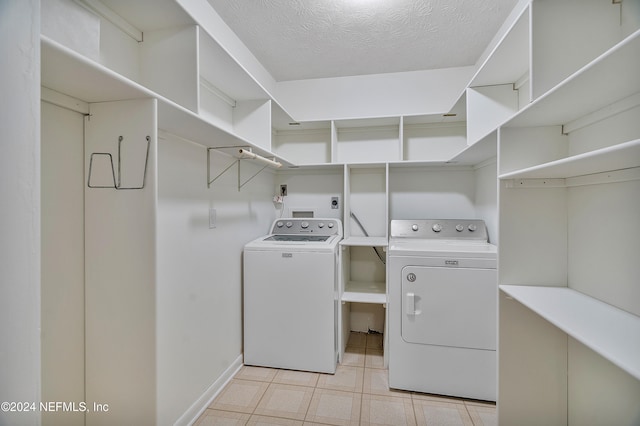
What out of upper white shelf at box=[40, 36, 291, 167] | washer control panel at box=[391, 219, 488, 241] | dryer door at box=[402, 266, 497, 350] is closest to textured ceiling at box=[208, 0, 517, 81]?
upper white shelf at box=[40, 36, 291, 167]

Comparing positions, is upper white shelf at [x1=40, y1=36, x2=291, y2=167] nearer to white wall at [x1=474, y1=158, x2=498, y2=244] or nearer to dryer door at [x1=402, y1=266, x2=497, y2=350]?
dryer door at [x1=402, y1=266, x2=497, y2=350]

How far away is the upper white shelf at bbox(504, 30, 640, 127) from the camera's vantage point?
726mm

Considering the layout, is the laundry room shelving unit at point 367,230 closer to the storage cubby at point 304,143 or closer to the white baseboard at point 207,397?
the storage cubby at point 304,143

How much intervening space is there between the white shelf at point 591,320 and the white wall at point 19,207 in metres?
1.36

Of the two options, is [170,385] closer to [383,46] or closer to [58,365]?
[58,365]

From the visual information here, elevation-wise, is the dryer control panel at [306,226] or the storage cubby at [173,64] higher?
the storage cubby at [173,64]

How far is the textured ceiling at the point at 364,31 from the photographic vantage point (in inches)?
71.3

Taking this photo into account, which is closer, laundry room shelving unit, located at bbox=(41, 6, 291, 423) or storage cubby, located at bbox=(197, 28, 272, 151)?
laundry room shelving unit, located at bbox=(41, 6, 291, 423)

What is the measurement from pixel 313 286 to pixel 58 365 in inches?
55.6

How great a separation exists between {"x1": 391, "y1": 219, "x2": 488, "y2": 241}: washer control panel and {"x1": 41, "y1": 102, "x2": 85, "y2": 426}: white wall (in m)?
2.10

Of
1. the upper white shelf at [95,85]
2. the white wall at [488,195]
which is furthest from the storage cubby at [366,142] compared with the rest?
the upper white shelf at [95,85]

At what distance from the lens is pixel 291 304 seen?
2131 mm

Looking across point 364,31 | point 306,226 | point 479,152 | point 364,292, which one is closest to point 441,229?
point 479,152

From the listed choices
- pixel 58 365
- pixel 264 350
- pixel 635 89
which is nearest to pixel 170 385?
pixel 58 365
